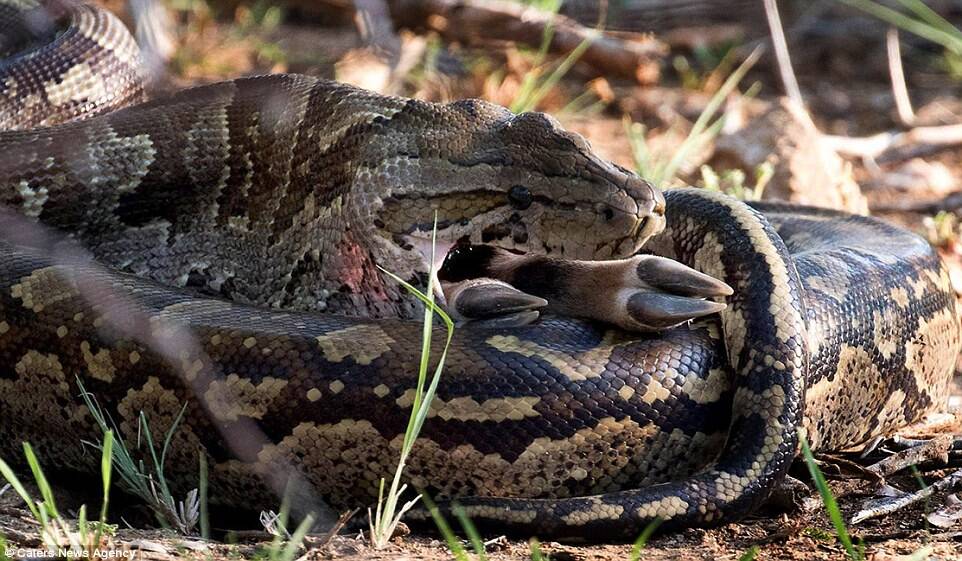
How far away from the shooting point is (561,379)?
3.95 m

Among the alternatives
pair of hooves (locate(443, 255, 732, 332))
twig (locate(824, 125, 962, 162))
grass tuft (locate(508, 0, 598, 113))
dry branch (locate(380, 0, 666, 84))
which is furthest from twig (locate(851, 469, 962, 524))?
twig (locate(824, 125, 962, 162))

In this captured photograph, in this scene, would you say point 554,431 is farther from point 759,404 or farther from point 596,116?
point 596,116

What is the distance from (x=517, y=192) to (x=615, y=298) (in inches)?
21.9

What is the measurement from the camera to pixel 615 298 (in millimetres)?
4270

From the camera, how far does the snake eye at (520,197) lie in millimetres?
4367

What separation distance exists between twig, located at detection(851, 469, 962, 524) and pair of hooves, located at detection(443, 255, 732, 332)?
0.91 m

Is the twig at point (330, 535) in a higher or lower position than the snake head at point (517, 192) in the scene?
lower

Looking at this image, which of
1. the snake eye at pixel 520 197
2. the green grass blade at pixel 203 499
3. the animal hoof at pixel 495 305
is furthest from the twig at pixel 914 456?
the green grass blade at pixel 203 499

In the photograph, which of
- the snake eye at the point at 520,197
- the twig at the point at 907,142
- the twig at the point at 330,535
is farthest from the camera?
the twig at the point at 907,142

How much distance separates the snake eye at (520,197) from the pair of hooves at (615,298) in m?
0.32

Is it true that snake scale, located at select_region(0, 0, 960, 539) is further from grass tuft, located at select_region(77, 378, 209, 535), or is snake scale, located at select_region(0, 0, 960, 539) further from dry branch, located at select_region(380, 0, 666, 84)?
dry branch, located at select_region(380, 0, 666, 84)

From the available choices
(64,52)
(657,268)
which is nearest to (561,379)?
(657,268)

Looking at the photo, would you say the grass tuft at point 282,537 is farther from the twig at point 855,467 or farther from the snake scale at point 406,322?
the twig at point 855,467

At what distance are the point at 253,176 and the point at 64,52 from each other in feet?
5.93
